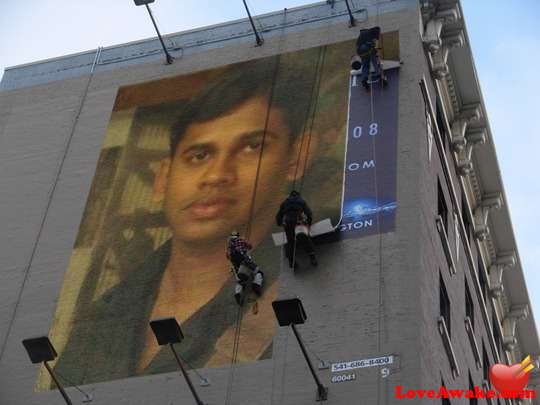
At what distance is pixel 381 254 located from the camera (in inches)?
1300

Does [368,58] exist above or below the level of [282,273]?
above

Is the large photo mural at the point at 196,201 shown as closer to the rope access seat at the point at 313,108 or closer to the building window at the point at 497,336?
the rope access seat at the point at 313,108

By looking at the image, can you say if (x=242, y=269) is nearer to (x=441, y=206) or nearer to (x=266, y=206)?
(x=266, y=206)

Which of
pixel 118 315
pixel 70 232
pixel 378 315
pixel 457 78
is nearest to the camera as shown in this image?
pixel 378 315

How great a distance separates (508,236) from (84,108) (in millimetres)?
15211

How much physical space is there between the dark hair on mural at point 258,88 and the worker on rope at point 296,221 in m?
5.08

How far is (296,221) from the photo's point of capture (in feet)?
109

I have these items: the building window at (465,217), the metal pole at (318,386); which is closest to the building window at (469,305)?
the building window at (465,217)

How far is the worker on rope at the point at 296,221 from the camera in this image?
1303 inches

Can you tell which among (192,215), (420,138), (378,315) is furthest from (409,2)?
(378,315)

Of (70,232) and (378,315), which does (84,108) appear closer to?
(70,232)

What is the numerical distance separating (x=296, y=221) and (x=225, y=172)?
4603 millimetres

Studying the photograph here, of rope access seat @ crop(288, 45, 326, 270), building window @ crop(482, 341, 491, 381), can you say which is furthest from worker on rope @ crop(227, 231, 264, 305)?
building window @ crop(482, 341, 491, 381)

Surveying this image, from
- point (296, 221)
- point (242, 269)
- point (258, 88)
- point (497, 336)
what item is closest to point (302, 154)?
point (258, 88)
